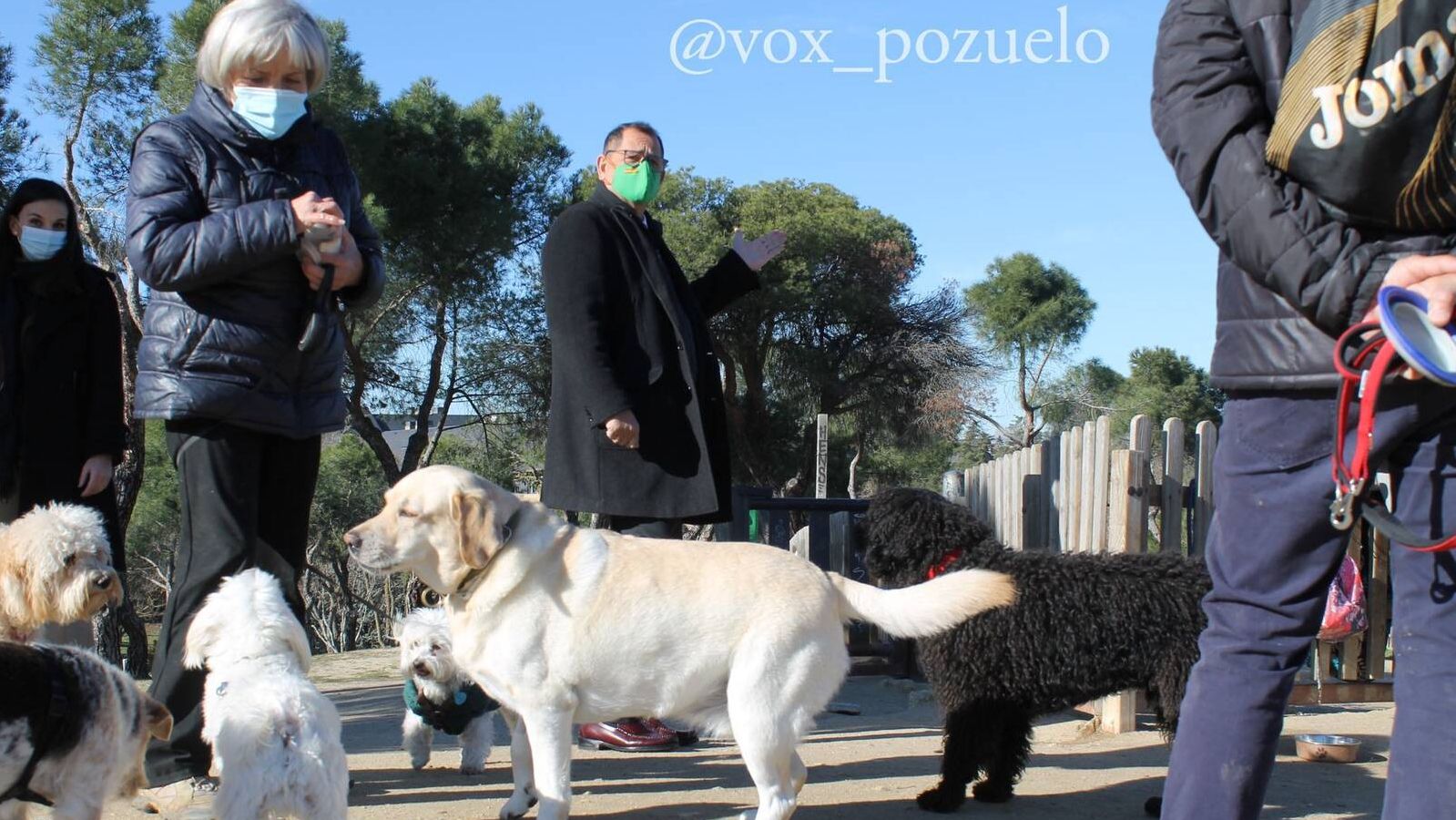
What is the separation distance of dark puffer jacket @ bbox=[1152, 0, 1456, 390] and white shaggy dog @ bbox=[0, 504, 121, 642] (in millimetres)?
3046

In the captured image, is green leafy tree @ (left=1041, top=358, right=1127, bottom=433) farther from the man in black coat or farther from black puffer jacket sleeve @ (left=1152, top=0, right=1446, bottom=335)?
black puffer jacket sleeve @ (left=1152, top=0, right=1446, bottom=335)

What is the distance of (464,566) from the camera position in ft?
11.4

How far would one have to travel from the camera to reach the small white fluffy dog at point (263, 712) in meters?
3.00

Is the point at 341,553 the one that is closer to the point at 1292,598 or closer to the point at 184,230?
the point at 184,230

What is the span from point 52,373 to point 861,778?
3.25m

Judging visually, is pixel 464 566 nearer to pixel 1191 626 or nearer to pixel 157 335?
pixel 157 335

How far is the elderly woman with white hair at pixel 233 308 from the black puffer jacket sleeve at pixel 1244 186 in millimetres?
2239

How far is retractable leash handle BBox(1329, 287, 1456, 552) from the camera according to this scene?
77.7 inches

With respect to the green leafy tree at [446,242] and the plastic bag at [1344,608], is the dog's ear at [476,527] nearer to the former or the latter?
the plastic bag at [1344,608]

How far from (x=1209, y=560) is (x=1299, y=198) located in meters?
0.72

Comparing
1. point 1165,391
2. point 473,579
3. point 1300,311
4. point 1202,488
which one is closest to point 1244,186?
point 1300,311

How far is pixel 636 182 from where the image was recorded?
15.7ft

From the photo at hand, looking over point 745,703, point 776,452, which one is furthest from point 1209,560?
point 776,452

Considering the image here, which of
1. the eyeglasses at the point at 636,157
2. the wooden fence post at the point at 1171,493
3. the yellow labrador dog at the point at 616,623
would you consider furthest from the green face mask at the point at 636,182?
the wooden fence post at the point at 1171,493
